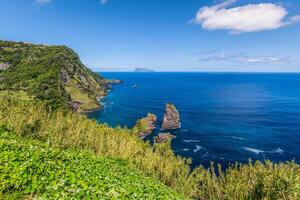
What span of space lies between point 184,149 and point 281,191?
9582 cm

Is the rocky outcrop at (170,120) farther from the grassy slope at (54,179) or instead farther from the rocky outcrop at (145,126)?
the grassy slope at (54,179)

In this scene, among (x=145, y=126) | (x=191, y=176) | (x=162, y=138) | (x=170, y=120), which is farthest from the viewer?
(x=170, y=120)

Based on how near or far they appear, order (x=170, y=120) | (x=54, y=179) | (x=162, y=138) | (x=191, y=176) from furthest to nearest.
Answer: (x=170, y=120), (x=162, y=138), (x=191, y=176), (x=54, y=179)

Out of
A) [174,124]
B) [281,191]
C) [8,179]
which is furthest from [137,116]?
[8,179]

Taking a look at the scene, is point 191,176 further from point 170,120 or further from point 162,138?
point 170,120

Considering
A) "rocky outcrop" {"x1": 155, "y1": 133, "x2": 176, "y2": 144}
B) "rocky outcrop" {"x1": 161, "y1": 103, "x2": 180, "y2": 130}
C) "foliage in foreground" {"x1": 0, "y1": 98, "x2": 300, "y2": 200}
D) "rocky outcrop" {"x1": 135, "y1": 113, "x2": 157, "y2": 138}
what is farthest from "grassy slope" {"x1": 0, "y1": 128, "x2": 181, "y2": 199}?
"rocky outcrop" {"x1": 161, "y1": 103, "x2": 180, "y2": 130}

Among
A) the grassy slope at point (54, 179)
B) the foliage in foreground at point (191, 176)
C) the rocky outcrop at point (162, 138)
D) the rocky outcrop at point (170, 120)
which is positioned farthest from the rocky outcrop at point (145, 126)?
the grassy slope at point (54, 179)

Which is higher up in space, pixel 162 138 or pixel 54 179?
pixel 54 179

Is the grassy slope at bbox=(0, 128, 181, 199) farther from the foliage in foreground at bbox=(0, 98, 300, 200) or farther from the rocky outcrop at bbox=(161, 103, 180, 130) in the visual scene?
the rocky outcrop at bbox=(161, 103, 180, 130)

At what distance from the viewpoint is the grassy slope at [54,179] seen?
58.6 ft

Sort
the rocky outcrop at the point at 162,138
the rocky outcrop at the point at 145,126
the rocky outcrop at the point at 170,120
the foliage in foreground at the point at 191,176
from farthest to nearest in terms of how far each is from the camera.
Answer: the rocky outcrop at the point at 170,120 < the rocky outcrop at the point at 145,126 < the rocky outcrop at the point at 162,138 < the foliage in foreground at the point at 191,176

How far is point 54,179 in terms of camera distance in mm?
18922

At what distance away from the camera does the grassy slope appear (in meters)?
17.9

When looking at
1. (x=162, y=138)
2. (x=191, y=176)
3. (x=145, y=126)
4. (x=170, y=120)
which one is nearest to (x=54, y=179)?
(x=191, y=176)
